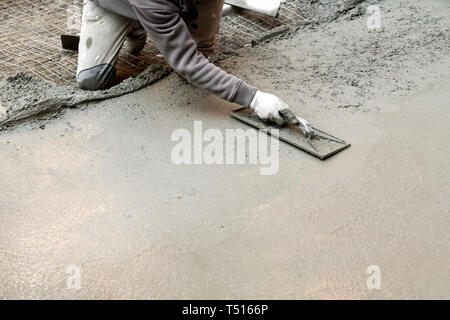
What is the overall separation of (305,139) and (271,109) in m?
0.20

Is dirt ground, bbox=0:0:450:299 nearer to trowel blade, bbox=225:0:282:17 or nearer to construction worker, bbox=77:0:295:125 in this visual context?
construction worker, bbox=77:0:295:125

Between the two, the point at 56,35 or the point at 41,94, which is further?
the point at 56,35

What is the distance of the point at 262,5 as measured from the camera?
3.33 metres

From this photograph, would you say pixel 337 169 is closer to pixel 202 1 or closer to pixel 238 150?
pixel 238 150

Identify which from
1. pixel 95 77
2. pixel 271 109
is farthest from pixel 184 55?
pixel 95 77

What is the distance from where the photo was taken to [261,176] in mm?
1998

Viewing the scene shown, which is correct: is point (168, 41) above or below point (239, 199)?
above

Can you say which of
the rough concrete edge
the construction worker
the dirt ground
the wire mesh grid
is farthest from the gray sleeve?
the wire mesh grid

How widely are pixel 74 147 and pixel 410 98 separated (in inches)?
63.7

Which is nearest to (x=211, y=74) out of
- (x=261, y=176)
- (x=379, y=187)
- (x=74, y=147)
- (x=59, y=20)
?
(x=261, y=176)

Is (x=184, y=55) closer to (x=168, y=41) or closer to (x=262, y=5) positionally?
(x=168, y=41)

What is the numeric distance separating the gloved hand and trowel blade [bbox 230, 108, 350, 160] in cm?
4
